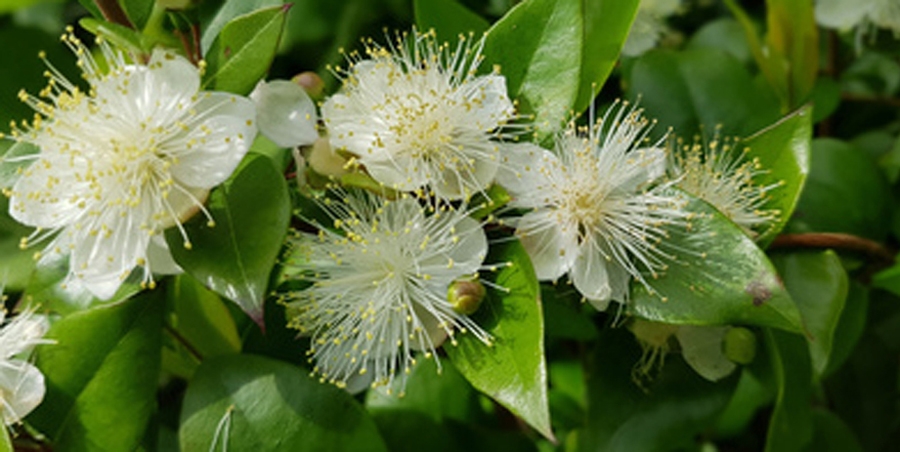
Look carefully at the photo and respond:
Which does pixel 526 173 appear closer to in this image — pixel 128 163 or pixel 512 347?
pixel 512 347

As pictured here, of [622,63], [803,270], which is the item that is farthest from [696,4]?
[803,270]

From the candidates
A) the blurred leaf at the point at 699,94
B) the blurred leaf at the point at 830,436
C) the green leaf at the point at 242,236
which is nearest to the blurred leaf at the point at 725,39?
the blurred leaf at the point at 699,94

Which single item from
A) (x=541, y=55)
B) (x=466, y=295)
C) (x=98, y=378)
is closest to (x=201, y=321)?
(x=98, y=378)

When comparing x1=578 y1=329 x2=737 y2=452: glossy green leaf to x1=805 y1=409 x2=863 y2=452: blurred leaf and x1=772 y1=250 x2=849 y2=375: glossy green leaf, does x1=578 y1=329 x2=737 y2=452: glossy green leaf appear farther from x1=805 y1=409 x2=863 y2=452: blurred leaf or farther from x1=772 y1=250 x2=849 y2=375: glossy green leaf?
x1=805 y1=409 x2=863 y2=452: blurred leaf

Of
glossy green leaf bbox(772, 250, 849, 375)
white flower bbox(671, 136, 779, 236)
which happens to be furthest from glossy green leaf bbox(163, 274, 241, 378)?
glossy green leaf bbox(772, 250, 849, 375)

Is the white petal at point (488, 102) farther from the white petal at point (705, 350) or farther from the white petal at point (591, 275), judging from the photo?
the white petal at point (705, 350)
